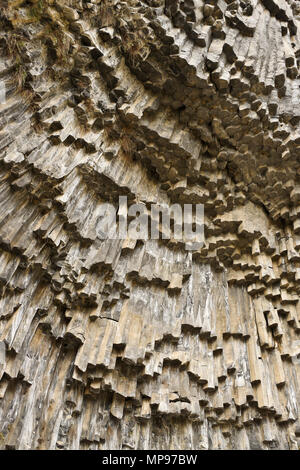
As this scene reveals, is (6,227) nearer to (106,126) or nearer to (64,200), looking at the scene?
(64,200)

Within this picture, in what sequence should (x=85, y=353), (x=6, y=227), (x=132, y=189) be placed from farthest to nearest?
(x=132, y=189)
(x=85, y=353)
(x=6, y=227)

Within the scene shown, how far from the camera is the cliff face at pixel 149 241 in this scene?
16.9 ft

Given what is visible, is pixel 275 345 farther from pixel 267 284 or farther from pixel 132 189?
pixel 132 189

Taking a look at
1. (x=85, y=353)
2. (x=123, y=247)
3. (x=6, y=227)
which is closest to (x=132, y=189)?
(x=123, y=247)

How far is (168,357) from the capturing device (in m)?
5.81

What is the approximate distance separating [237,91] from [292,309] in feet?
10.8

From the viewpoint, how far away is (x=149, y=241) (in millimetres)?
6387

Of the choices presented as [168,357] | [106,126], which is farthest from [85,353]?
[106,126]

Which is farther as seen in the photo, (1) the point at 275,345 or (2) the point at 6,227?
(1) the point at 275,345

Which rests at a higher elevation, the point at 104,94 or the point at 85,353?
the point at 104,94

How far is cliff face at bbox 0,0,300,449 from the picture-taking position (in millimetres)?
5145

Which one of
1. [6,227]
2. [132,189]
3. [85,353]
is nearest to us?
[6,227]

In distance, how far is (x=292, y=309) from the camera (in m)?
6.90
